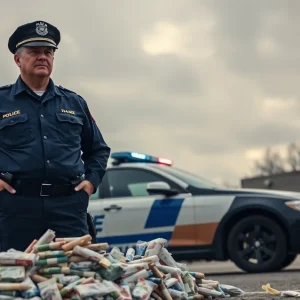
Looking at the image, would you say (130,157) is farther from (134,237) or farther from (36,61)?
(36,61)

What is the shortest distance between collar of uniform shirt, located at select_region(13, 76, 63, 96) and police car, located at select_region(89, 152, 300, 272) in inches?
220

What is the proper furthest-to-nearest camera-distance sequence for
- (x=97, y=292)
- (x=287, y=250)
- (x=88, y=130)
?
(x=287, y=250) < (x=88, y=130) < (x=97, y=292)

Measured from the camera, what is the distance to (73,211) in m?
5.27

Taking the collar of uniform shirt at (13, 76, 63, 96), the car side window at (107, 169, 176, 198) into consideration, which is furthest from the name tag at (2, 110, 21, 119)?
the car side window at (107, 169, 176, 198)

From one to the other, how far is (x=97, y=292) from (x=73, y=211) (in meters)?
1.05

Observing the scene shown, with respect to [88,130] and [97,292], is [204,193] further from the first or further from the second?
[97,292]

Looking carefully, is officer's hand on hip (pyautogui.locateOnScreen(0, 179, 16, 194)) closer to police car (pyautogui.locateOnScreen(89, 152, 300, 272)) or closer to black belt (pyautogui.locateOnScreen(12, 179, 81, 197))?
black belt (pyautogui.locateOnScreen(12, 179, 81, 197))

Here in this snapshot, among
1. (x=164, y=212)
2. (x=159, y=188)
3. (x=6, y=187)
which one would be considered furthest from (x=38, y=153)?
(x=164, y=212)

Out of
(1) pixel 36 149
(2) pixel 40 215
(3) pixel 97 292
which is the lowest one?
(3) pixel 97 292

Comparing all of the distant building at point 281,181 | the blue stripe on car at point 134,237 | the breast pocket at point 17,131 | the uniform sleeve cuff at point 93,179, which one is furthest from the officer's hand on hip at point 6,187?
the distant building at point 281,181

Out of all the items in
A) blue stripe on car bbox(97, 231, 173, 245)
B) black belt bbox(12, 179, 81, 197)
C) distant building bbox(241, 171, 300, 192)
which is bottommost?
blue stripe on car bbox(97, 231, 173, 245)

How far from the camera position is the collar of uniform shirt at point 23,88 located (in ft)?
17.4

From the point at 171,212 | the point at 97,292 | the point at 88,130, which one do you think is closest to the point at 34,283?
the point at 97,292

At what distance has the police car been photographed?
10.9m
